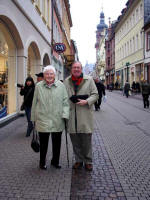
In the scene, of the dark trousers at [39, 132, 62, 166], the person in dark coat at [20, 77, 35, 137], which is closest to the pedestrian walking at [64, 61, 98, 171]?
the dark trousers at [39, 132, 62, 166]

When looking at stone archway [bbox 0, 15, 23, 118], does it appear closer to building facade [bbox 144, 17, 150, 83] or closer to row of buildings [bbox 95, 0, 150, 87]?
row of buildings [bbox 95, 0, 150, 87]

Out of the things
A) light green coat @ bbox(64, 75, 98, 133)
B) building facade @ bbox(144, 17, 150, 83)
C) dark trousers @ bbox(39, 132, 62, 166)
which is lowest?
dark trousers @ bbox(39, 132, 62, 166)

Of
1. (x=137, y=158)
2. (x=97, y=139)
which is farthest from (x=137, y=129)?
(x=137, y=158)

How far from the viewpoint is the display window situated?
965 centimetres

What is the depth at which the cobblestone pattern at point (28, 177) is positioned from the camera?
11.5 feet

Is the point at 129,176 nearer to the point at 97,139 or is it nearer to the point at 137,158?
the point at 137,158

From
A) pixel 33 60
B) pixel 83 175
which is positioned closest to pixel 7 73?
pixel 33 60

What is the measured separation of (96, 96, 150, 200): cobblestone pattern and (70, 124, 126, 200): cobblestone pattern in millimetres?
110

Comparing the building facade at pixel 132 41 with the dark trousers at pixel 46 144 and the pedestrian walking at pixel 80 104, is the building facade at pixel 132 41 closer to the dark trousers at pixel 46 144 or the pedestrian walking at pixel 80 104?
the pedestrian walking at pixel 80 104

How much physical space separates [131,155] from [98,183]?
1.67 meters

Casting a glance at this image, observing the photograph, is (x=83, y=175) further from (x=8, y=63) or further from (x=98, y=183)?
(x=8, y=63)

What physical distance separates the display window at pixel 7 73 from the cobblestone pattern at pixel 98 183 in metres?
5.51

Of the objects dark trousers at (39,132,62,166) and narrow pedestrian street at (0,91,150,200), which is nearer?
narrow pedestrian street at (0,91,150,200)

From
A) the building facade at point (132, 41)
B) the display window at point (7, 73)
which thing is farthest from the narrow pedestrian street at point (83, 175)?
the building facade at point (132, 41)
